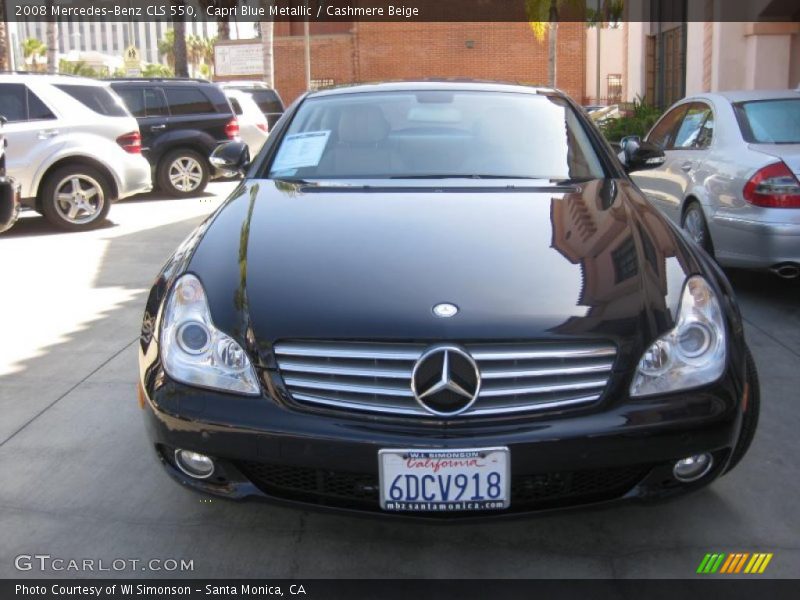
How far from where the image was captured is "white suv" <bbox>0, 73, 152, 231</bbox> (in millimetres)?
10430

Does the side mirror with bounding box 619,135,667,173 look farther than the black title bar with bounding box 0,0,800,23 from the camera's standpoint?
No

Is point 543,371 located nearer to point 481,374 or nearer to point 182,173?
point 481,374

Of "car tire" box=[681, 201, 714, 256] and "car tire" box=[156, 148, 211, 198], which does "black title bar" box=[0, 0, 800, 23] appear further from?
"car tire" box=[681, 201, 714, 256]

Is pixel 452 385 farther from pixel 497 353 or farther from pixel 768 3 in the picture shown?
pixel 768 3

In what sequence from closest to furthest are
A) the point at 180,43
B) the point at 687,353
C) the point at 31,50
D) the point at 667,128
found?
the point at 687,353
the point at 667,128
the point at 180,43
the point at 31,50

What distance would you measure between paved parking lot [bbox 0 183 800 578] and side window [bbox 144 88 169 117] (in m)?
9.88

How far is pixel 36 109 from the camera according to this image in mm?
10562

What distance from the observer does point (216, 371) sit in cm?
285

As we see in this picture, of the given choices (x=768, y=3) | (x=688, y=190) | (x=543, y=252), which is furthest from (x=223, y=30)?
(x=543, y=252)

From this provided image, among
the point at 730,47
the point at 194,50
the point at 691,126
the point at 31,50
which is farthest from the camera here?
the point at 194,50

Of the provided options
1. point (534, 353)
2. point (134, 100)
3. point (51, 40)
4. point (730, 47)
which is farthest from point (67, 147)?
point (51, 40)

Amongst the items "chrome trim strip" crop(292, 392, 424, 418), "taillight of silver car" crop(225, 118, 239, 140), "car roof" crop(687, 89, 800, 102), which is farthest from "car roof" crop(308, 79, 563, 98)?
"taillight of silver car" crop(225, 118, 239, 140)

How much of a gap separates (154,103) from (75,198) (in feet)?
13.9

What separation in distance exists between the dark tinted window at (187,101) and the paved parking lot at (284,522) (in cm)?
1001
